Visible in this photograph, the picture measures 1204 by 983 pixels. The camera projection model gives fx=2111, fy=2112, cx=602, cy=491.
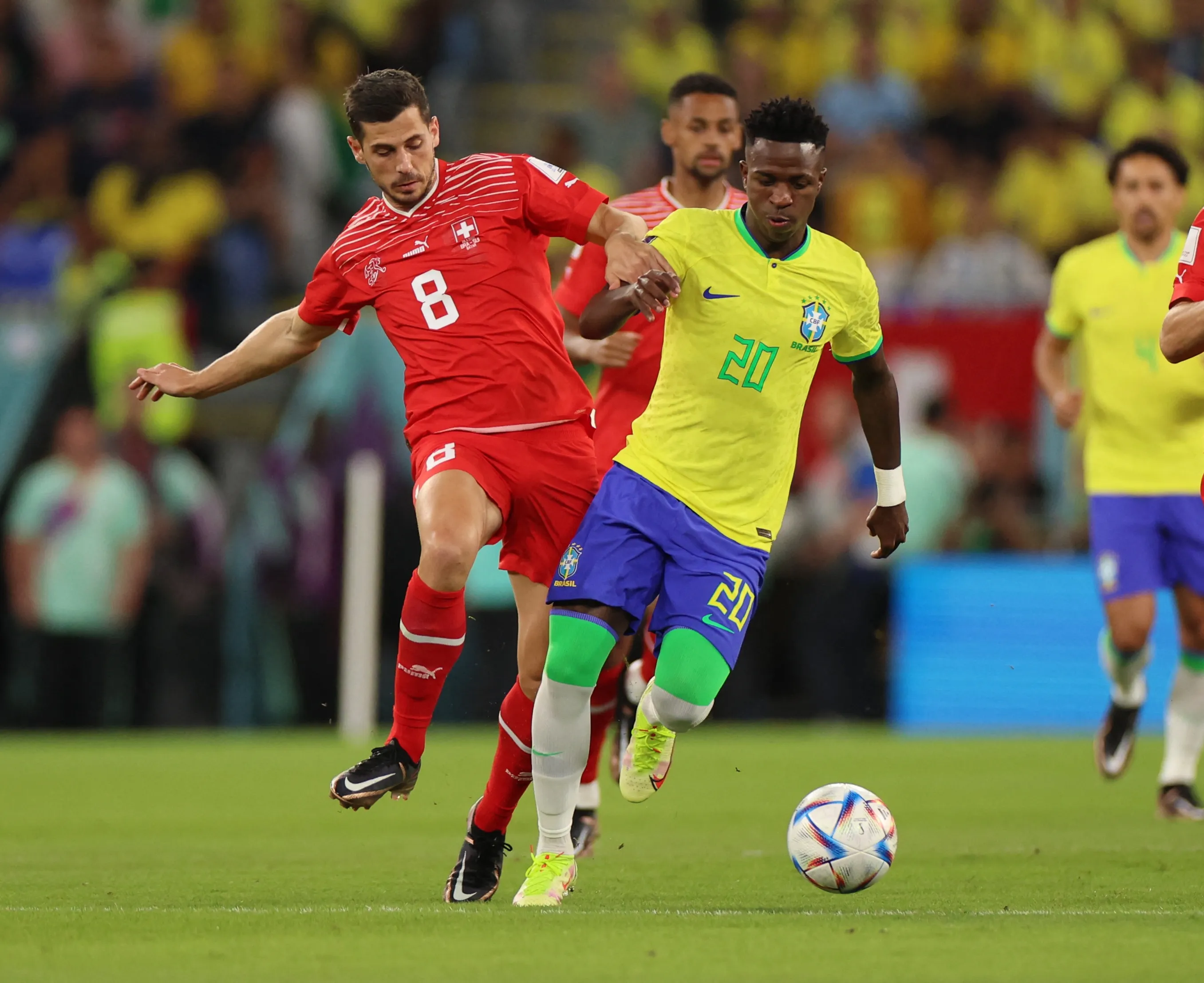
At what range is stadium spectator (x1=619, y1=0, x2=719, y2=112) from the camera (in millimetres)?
18797

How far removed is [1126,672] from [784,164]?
4.33 meters

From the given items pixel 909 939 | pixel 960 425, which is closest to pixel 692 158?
pixel 909 939

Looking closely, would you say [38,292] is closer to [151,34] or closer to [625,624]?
[151,34]

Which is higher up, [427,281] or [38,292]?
[427,281]

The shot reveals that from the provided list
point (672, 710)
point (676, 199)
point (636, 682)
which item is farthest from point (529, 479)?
point (636, 682)

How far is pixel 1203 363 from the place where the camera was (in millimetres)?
9742

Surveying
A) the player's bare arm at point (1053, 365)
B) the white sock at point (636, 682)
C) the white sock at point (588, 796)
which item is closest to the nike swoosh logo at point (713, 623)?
the white sock at point (588, 796)

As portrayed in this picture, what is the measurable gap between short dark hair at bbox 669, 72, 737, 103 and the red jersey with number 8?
5.86 ft

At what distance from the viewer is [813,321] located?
6.79m

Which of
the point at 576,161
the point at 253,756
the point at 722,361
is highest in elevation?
the point at 722,361

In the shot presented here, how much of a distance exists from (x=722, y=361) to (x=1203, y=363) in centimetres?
379

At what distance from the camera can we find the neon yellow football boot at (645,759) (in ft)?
23.0

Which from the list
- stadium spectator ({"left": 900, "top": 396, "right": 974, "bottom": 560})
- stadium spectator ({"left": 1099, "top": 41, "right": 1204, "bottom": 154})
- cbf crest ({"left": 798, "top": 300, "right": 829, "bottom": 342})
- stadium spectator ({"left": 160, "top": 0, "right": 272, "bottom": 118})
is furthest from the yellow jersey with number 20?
stadium spectator ({"left": 160, "top": 0, "right": 272, "bottom": 118})

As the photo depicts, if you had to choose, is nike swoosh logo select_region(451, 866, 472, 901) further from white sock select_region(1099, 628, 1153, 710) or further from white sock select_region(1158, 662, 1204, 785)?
white sock select_region(1099, 628, 1153, 710)
